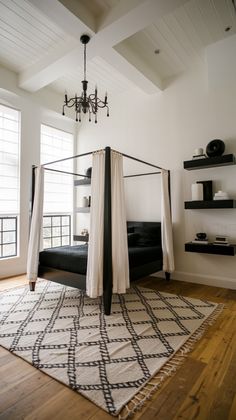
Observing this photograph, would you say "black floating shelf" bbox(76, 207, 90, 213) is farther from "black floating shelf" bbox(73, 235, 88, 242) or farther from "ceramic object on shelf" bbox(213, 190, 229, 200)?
"ceramic object on shelf" bbox(213, 190, 229, 200)

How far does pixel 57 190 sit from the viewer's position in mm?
5156

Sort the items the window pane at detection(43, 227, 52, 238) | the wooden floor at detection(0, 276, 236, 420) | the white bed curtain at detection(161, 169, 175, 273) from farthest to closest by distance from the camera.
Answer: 1. the window pane at detection(43, 227, 52, 238)
2. the white bed curtain at detection(161, 169, 175, 273)
3. the wooden floor at detection(0, 276, 236, 420)

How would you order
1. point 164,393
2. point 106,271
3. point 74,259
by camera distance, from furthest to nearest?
point 74,259 < point 106,271 < point 164,393

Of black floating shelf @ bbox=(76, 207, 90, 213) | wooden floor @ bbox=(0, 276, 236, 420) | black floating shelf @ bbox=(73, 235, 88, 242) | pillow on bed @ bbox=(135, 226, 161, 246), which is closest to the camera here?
wooden floor @ bbox=(0, 276, 236, 420)

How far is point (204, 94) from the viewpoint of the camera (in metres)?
3.86

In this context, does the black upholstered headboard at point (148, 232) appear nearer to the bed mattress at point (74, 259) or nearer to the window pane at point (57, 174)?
the bed mattress at point (74, 259)

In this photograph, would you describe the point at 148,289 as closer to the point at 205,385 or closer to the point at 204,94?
the point at 205,385

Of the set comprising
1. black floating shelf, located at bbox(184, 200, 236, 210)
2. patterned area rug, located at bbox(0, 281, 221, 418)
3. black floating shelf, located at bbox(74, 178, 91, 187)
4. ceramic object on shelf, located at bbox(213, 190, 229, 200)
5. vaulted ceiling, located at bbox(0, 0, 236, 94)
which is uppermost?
vaulted ceiling, located at bbox(0, 0, 236, 94)

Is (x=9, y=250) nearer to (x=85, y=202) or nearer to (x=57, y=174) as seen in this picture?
(x=85, y=202)

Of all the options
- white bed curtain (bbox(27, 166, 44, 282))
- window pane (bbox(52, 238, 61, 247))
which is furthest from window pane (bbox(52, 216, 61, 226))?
white bed curtain (bbox(27, 166, 44, 282))

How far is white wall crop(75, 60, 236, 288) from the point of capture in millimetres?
3633

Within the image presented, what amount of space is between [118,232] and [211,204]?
167 cm

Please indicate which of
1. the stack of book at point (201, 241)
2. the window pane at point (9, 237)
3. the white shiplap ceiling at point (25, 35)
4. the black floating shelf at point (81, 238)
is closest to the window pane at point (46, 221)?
the black floating shelf at point (81, 238)

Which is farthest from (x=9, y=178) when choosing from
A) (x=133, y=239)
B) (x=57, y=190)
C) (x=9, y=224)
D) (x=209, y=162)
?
(x=209, y=162)
